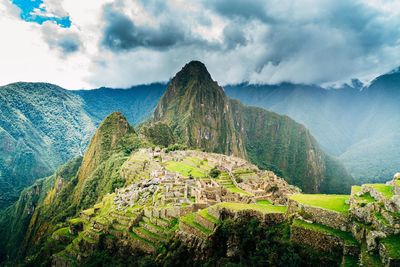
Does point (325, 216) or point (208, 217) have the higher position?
A: point (325, 216)

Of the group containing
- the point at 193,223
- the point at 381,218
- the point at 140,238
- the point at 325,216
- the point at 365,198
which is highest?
the point at 365,198

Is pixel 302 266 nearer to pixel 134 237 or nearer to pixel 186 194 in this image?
pixel 134 237

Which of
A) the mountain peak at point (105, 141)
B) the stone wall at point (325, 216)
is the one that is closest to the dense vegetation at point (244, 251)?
the stone wall at point (325, 216)

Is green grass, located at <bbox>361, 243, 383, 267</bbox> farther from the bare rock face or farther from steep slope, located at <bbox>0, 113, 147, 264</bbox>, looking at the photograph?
steep slope, located at <bbox>0, 113, 147, 264</bbox>

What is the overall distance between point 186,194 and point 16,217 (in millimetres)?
162269

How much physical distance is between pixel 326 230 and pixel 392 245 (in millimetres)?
4231

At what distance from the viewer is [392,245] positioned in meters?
13.7

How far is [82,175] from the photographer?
A: 456ft

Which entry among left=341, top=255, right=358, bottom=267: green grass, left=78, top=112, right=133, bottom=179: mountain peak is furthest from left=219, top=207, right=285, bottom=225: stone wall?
left=78, top=112, right=133, bottom=179: mountain peak

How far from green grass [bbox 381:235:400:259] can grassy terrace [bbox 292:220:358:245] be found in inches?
84.0

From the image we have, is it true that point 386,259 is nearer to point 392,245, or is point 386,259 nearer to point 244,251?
point 392,245

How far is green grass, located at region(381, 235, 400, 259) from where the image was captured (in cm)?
1318

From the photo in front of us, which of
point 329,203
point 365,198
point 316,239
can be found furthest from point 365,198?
point 316,239

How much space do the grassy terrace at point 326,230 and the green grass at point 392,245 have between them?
2.13 m
